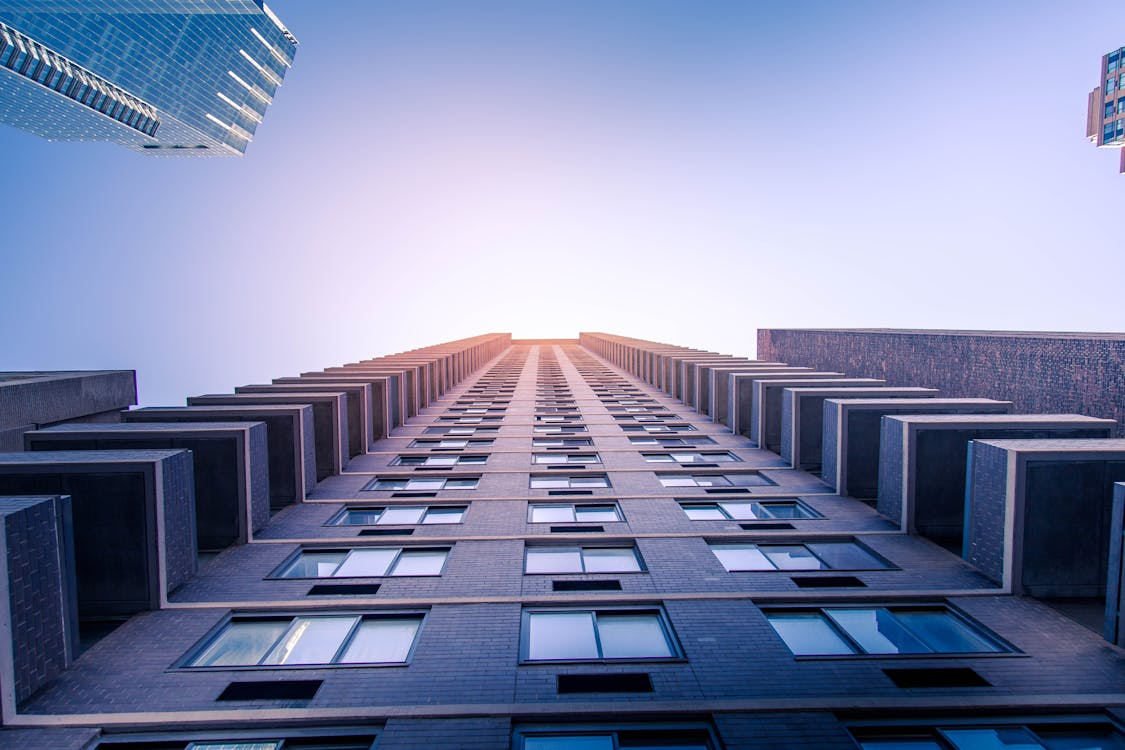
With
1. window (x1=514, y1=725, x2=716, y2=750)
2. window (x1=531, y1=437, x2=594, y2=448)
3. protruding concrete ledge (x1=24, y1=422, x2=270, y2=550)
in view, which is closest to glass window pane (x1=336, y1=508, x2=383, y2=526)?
protruding concrete ledge (x1=24, y1=422, x2=270, y2=550)

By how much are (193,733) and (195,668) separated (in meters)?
1.73

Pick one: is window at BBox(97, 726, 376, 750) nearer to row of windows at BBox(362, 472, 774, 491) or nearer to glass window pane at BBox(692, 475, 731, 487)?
row of windows at BBox(362, 472, 774, 491)

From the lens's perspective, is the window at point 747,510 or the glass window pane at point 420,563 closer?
the glass window pane at point 420,563

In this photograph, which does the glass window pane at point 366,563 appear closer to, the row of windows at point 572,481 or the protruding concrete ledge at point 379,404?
the row of windows at point 572,481

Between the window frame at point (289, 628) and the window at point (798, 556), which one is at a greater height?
the window at point (798, 556)

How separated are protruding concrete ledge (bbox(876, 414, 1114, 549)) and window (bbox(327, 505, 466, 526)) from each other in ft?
42.2

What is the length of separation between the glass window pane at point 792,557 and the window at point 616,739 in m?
6.80

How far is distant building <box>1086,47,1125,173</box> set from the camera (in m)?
94.1

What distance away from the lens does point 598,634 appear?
12.2 m

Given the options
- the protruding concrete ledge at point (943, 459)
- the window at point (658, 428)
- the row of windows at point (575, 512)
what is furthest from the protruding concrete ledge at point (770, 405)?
the protruding concrete ledge at point (943, 459)

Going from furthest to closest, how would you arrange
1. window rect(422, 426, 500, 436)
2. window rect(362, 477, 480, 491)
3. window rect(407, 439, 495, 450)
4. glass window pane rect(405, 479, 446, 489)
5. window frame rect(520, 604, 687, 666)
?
window rect(422, 426, 500, 436)
window rect(407, 439, 495, 450)
glass window pane rect(405, 479, 446, 489)
window rect(362, 477, 480, 491)
window frame rect(520, 604, 687, 666)

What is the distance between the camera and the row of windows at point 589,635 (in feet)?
38.0

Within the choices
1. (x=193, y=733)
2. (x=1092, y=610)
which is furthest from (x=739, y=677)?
(x=193, y=733)

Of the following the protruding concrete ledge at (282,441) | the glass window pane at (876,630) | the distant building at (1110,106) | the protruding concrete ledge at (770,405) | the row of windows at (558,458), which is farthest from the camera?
the distant building at (1110,106)
